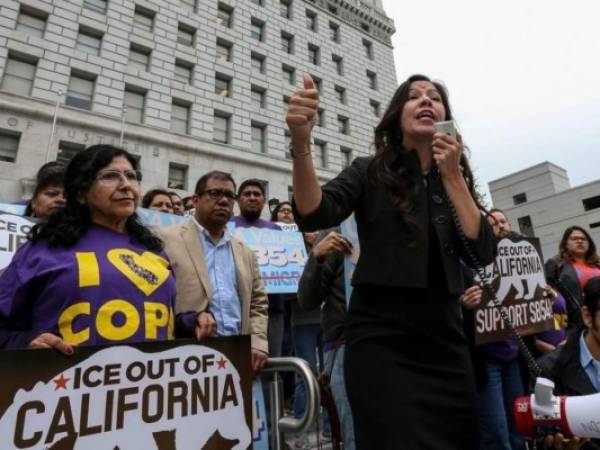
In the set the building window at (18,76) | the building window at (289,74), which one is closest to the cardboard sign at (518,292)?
the building window at (18,76)

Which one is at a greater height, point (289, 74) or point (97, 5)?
point (289, 74)

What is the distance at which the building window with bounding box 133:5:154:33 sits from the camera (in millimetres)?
18000

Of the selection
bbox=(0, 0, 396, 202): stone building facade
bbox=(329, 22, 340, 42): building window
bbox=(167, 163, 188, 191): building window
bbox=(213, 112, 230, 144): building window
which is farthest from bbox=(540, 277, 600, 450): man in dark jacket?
bbox=(329, 22, 340, 42): building window

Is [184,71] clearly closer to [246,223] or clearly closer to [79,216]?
Answer: [246,223]

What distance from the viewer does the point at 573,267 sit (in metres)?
4.57

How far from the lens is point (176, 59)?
18594 mm

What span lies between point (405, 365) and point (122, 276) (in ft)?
4.68

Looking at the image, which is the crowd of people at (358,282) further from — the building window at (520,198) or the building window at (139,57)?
the building window at (520,198)

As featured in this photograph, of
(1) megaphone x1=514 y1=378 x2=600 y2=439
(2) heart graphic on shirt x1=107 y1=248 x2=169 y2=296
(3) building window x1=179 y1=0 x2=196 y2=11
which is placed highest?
(3) building window x1=179 y1=0 x2=196 y2=11

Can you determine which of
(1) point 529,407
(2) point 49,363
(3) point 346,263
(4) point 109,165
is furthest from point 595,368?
(4) point 109,165

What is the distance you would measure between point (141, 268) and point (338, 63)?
27.2 meters

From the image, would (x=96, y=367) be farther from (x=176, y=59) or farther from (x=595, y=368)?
(x=176, y=59)

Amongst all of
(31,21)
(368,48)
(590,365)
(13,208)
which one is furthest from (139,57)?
(590,365)

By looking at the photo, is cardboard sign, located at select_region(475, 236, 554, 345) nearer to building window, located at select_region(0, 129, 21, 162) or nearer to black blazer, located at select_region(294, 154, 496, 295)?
black blazer, located at select_region(294, 154, 496, 295)
